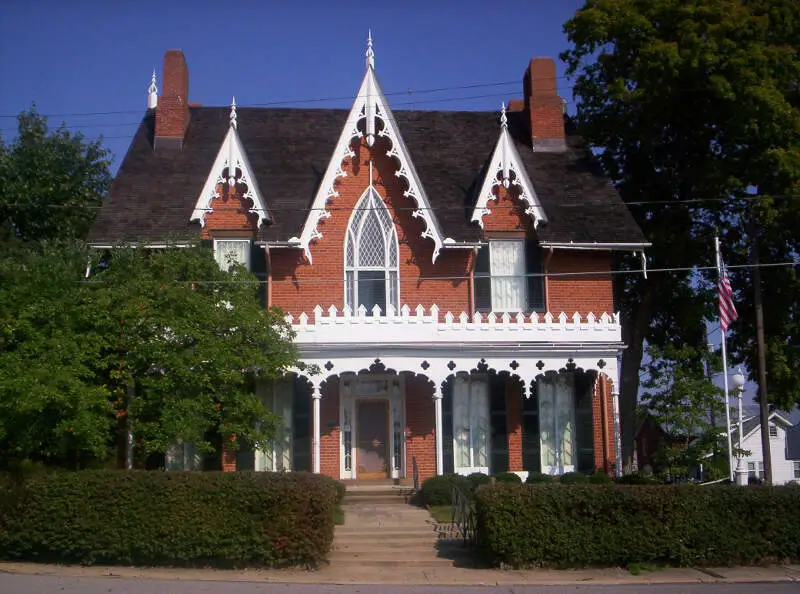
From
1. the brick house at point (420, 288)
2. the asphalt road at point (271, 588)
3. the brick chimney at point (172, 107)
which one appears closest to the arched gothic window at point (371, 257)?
the brick house at point (420, 288)

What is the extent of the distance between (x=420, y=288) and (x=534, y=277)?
3.24m

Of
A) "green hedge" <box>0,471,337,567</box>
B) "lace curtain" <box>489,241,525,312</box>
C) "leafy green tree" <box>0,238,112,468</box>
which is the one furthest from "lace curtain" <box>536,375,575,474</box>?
"leafy green tree" <box>0,238,112,468</box>

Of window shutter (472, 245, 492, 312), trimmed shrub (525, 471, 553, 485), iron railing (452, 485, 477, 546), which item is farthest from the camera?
window shutter (472, 245, 492, 312)

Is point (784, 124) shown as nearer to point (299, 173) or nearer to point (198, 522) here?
point (299, 173)

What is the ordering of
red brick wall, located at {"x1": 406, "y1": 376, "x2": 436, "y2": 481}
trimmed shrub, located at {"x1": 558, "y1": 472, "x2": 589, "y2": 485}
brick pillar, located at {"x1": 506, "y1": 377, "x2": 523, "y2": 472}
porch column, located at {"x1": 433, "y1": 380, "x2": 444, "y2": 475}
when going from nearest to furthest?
trimmed shrub, located at {"x1": 558, "y1": 472, "x2": 589, "y2": 485} < porch column, located at {"x1": 433, "y1": 380, "x2": 444, "y2": 475} < red brick wall, located at {"x1": 406, "y1": 376, "x2": 436, "y2": 481} < brick pillar, located at {"x1": 506, "y1": 377, "x2": 523, "y2": 472}

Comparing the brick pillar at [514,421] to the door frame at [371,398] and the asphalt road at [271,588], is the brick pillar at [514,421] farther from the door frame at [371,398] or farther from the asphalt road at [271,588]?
the asphalt road at [271,588]

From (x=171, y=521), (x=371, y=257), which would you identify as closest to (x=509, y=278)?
(x=371, y=257)

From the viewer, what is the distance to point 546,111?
27.8m

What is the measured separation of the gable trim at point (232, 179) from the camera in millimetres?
23609

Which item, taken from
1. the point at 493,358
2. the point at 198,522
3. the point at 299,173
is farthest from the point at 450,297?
the point at 198,522

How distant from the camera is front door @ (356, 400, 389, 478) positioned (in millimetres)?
23688

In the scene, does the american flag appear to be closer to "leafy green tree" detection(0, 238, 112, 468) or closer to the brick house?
the brick house

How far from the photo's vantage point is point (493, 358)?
22547 mm

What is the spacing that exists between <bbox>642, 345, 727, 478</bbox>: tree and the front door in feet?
22.8
